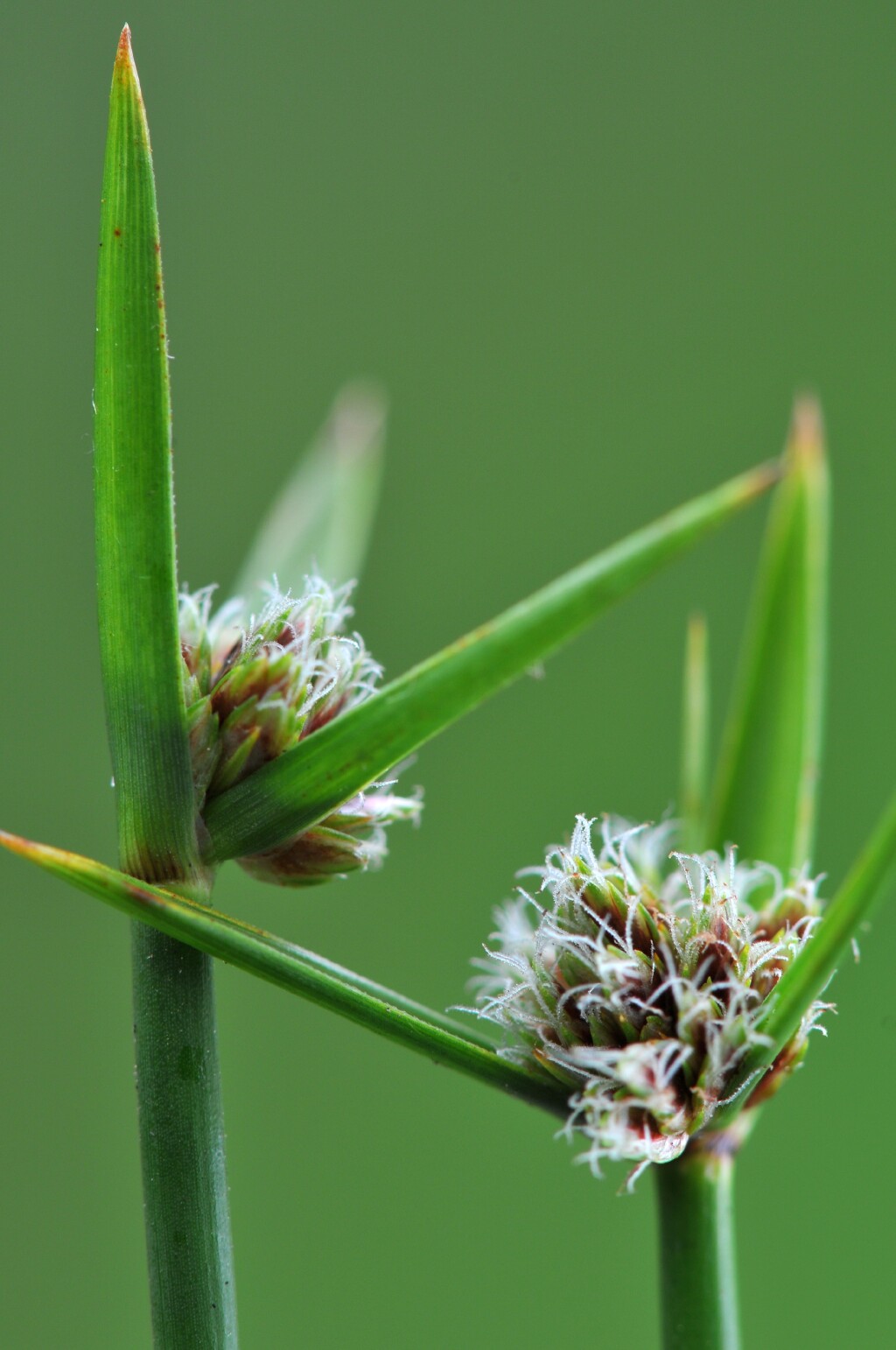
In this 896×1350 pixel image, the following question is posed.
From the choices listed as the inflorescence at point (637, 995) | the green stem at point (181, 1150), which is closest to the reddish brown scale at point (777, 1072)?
the inflorescence at point (637, 995)

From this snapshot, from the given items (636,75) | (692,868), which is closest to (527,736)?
(636,75)

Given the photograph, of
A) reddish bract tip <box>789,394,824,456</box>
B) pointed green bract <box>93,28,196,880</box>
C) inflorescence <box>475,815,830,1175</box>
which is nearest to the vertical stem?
pointed green bract <box>93,28,196,880</box>

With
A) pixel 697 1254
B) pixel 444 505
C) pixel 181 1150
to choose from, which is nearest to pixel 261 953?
pixel 181 1150

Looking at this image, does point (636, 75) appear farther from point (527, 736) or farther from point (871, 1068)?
point (871, 1068)

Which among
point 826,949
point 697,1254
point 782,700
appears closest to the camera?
point 826,949

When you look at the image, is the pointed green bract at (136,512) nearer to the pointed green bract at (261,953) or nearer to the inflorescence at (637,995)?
the pointed green bract at (261,953)

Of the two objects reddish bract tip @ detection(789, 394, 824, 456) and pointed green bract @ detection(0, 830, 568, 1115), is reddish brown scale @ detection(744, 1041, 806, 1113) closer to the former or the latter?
pointed green bract @ detection(0, 830, 568, 1115)

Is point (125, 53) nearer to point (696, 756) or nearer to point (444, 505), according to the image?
point (696, 756)
